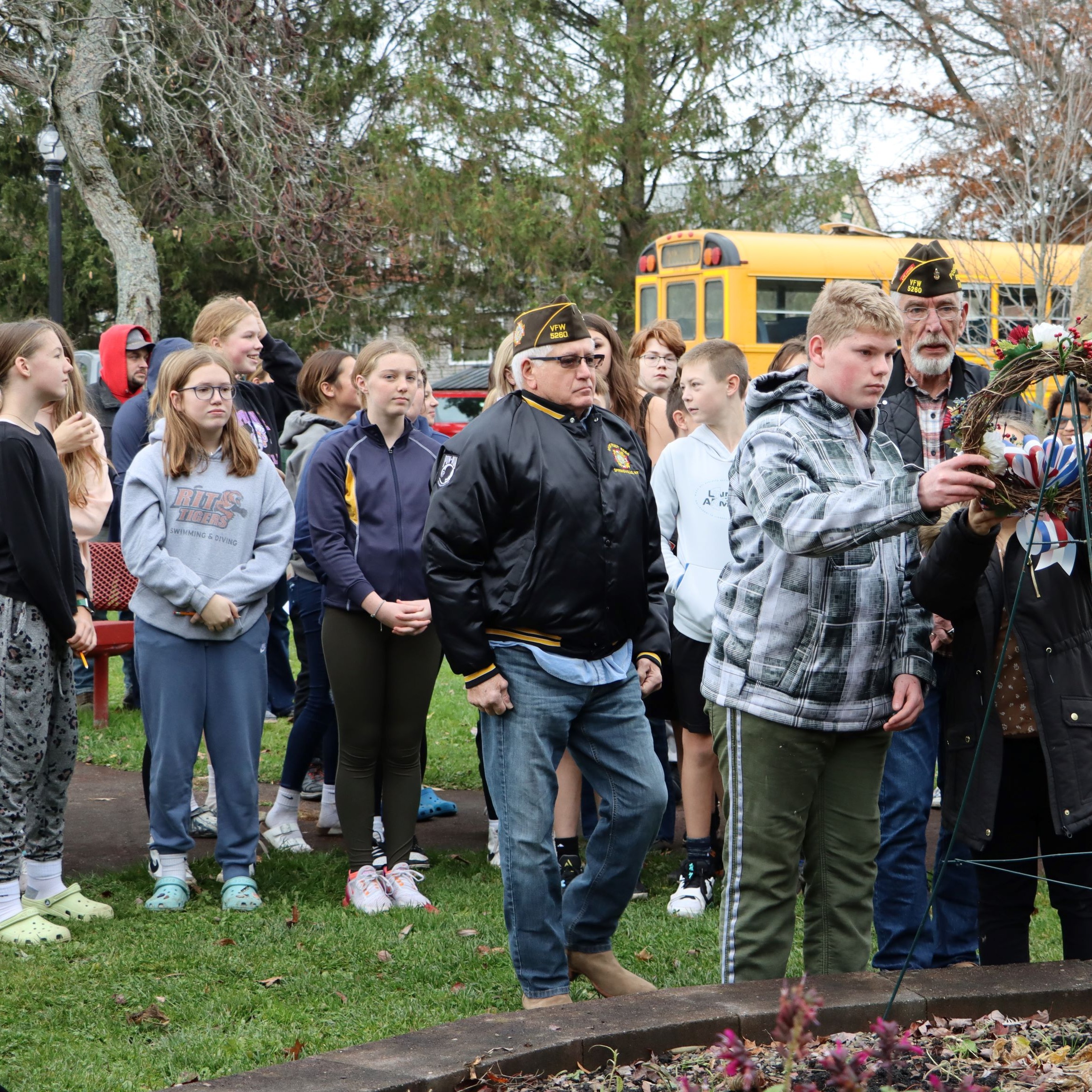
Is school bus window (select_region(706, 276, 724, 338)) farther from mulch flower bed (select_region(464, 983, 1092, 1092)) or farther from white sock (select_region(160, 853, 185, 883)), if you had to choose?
mulch flower bed (select_region(464, 983, 1092, 1092))

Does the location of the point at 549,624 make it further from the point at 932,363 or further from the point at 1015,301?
the point at 1015,301

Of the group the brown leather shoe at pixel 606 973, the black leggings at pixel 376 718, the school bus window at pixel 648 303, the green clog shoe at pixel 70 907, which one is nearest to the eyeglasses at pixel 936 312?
the black leggings at pixel 376 718

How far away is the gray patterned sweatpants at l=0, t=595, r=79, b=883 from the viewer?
4.97 meters

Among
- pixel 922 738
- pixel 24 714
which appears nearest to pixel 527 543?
pixel 922 738

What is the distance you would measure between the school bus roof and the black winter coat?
578 inches

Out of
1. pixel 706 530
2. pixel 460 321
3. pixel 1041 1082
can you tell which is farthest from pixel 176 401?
pixel 460 321

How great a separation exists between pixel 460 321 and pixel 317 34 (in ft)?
23.7

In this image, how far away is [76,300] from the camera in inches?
1054

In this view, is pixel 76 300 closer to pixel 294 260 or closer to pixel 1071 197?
pixel 294 260

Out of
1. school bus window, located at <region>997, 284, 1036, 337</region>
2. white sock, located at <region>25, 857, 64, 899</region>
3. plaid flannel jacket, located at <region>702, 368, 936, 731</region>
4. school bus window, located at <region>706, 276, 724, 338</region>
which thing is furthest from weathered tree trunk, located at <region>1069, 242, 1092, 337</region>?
school bus window, located at <region>997, 284, 1036, 337</region>

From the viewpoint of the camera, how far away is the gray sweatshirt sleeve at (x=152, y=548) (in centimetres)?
530

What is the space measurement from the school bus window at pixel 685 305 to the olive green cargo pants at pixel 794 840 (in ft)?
50.6

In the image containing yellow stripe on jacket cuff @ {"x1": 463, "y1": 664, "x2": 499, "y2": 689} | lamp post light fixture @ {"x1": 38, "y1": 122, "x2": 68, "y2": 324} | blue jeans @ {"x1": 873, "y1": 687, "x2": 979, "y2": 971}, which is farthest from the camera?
lamp post light fixture @ {"x1": 38, "y1": 122, "x2": 68, "y2": 324}

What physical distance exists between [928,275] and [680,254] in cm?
1479
